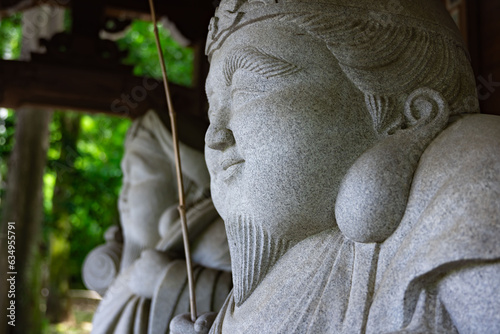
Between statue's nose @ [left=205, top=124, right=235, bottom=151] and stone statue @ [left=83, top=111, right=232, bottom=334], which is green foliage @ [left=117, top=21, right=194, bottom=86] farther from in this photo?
statue's nose @ [left=205, top=124, right=235, bottom=151]

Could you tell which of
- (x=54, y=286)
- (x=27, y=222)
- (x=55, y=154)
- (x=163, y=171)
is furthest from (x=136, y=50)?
(x=163, y=171)

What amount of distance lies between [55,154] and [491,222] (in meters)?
7.80

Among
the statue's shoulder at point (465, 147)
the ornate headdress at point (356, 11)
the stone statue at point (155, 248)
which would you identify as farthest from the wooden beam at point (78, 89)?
the statue's shoulder at point (465, 147)

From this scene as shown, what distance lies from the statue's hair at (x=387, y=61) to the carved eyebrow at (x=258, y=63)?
0.13m

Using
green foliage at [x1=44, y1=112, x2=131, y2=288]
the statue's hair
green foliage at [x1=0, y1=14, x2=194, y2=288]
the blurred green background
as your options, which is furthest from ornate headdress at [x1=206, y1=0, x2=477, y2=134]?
green foliage at [x1=44, y1=112, x2=131, y2=288]

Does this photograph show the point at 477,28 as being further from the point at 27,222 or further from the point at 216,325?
the point at 27,222

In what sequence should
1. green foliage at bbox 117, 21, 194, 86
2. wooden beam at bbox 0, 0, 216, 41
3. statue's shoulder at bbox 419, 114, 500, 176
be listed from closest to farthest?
statue's shoulder at bbox 419, 114, 500, 176
wooden beam at bbox 0, 0, 216, 41
green foliage at bbox 117, 21, 194, 86

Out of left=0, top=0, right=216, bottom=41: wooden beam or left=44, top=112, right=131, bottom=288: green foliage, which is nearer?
left=0, top=0, right=216, bottom=41: wooden beam

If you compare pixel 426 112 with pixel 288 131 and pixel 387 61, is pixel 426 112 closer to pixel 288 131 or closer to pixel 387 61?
pixel 387 61

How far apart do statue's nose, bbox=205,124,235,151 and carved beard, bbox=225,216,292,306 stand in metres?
0.22

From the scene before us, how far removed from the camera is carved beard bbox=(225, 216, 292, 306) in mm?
1557

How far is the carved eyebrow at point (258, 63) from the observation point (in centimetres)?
152

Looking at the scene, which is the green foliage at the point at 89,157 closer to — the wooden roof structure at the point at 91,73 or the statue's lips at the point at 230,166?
the wooden roof structure at the point at 91,73

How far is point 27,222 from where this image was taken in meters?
4.98
